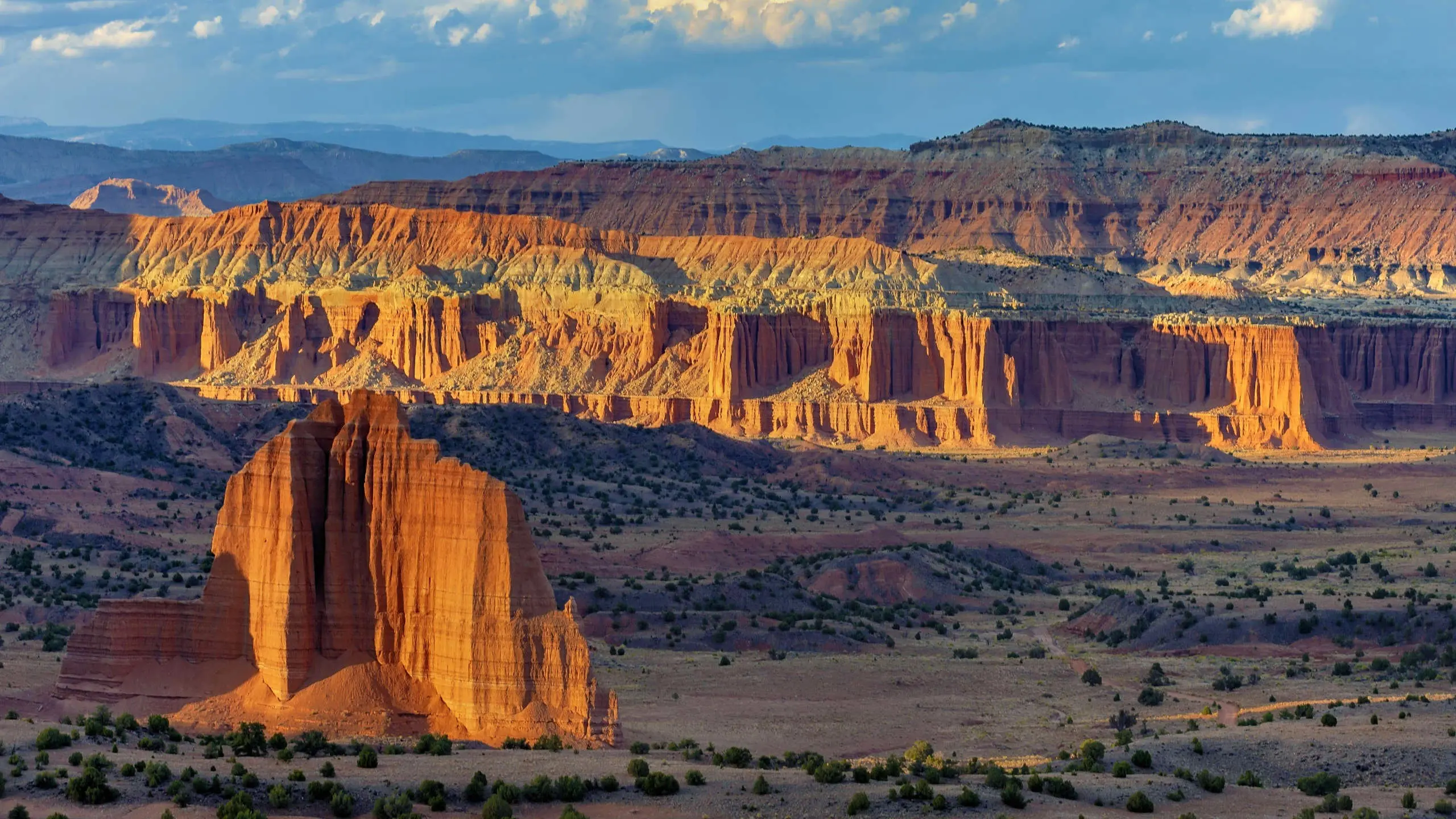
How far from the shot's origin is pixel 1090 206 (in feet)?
640

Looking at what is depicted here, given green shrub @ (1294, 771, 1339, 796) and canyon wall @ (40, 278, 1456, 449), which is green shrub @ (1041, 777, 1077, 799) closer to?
green shrub @ (1294, 771, 1339, 796)

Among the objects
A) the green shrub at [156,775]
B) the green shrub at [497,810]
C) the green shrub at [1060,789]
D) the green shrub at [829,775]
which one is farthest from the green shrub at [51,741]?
the green shrub at [1060,789]

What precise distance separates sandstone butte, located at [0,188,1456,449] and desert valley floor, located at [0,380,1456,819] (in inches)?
267

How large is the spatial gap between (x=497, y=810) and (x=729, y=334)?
95.2 meters

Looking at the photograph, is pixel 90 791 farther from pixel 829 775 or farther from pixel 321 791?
pixel 829 775

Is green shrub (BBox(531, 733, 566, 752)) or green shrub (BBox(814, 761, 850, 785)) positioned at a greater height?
green shrub (BBox(531, 733, 566, 752))

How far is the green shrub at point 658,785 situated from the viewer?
31016 millimetres

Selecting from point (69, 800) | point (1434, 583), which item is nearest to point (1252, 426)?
point (1434, 583)

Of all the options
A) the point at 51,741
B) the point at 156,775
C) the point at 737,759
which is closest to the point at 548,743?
the point at 737,759

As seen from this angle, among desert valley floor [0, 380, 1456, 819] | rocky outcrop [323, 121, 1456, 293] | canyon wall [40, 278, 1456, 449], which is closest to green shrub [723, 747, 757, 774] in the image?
desert valley floor [0, 380, 1456, 819]

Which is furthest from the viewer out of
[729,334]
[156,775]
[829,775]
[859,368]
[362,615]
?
[729,334]

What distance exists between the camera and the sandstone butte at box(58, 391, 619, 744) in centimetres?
3453

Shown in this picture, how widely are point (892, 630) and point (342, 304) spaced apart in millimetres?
84591

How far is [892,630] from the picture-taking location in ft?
193
